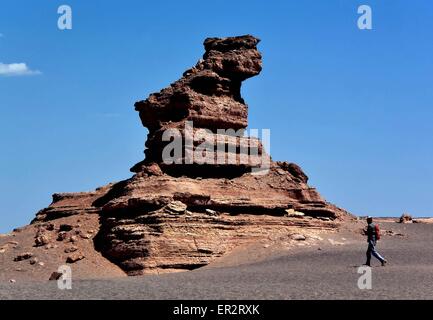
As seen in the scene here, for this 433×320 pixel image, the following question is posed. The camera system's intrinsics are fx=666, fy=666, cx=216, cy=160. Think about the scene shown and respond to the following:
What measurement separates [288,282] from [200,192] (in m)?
12.4

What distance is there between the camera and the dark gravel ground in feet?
55.3

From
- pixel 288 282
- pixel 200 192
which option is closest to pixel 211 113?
pixel 200 192

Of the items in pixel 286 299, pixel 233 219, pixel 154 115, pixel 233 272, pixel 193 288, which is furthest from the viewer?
pixel 154 115

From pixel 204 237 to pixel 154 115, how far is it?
8871mm

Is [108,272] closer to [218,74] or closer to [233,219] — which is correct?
[233,219]

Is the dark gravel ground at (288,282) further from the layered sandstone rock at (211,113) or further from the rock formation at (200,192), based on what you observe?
the layered sandstone rock at (211,113)

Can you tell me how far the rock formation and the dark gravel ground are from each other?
2.39m

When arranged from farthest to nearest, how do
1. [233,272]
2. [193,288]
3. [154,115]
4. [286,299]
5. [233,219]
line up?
[154,115]
[233,219]
[233,272]
[193,288]
[286,299]

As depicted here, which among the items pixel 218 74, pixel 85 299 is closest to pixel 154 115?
pixel 218 74

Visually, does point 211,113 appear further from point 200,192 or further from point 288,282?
point 288,282

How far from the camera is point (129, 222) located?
30.8 meters

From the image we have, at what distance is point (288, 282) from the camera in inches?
798

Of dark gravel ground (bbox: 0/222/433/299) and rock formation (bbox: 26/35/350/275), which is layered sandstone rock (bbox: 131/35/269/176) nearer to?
rock formation (bbox: 26/35/350/275)
